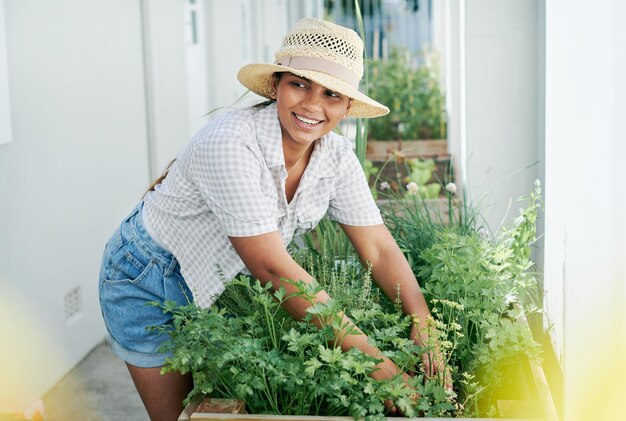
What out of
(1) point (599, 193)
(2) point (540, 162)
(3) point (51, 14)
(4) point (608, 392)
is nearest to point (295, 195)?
(1) point (599, 193)

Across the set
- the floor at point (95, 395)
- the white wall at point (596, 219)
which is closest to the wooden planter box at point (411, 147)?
the floor at point (95, 395)

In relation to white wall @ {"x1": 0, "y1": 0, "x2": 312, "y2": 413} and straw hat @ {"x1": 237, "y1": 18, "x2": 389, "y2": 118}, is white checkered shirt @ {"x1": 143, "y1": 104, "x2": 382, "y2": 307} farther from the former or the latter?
white wall @ {"x1": 0, "y1": 0, "x2": 312, "y2": 413}

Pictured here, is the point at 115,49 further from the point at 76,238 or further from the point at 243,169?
the point at 243,169

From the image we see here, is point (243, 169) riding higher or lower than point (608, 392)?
higher

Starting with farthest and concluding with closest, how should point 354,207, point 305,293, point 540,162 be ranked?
point 540,162
point 354,207
point 305,293

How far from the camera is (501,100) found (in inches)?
140

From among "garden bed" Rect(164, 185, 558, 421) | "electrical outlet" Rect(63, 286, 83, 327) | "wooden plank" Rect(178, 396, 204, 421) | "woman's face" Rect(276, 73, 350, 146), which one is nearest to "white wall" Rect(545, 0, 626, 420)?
"garden bed" Rect(164, 185, 558, 421)

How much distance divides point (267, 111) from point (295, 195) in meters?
0.22

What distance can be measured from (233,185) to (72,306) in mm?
2465

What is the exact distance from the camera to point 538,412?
180cm

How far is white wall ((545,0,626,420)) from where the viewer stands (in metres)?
1.90

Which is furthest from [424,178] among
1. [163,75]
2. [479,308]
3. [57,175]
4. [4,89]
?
[479,308]

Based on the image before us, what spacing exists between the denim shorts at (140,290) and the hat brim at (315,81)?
460 mm

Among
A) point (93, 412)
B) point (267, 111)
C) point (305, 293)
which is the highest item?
point (267, 111)
